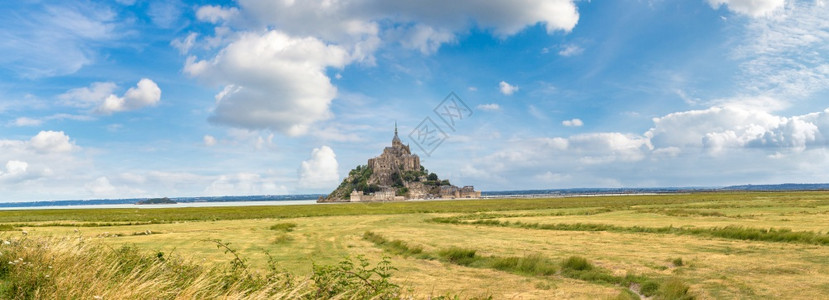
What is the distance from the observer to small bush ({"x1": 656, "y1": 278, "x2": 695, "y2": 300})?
Answer: 14188 millimetres

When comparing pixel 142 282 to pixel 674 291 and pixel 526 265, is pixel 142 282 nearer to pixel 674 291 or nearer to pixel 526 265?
pixel 674 291

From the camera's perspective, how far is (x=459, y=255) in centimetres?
2308

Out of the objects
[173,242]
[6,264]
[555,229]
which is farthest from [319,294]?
[555,229]

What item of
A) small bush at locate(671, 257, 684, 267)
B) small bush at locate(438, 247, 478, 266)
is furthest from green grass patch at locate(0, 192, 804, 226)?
small bush at locate(671, 257, 684, 267)

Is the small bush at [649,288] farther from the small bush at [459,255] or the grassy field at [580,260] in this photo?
the small bush at [459,255]

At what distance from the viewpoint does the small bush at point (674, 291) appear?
1419 centimetres

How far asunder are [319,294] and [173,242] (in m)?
25.7

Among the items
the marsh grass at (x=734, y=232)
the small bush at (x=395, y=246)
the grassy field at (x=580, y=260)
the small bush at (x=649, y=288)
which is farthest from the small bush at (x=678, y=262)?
the small bush at (x=395, y=246)

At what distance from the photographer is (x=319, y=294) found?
959 cm

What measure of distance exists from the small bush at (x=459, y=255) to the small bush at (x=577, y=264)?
14.1ft

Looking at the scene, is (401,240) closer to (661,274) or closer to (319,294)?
(661,274)

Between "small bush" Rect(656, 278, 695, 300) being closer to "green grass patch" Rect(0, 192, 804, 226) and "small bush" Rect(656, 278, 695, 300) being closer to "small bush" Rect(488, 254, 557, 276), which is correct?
"small bush" Rect(488, 254, 557, 276)

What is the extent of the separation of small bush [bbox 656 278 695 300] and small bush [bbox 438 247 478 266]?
8.67 meters

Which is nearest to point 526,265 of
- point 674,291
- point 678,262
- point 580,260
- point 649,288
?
point 580,260
